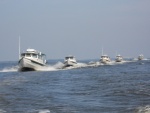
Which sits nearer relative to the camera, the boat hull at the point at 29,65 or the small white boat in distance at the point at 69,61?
the boat hull at the point at 29,65

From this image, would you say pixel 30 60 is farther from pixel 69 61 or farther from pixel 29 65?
pixel 69 61

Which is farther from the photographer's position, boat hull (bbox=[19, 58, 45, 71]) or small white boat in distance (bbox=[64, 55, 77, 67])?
small white boat in distance (bbox=[64, 55, 77, 67])

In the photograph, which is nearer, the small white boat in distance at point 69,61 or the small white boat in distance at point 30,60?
the small white boat in distance at point 30,60

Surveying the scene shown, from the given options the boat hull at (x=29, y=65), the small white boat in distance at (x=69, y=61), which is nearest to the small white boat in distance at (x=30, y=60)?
the boat hull at (x=29, y=65)

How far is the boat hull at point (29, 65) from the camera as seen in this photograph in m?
63.6

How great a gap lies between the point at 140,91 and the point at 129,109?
9131 mm

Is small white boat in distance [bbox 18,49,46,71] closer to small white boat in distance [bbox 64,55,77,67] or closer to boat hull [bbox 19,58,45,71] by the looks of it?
boat hull [bbox 19,58,45,71]

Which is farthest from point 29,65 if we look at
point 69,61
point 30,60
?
point 69,61

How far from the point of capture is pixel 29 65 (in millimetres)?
64875

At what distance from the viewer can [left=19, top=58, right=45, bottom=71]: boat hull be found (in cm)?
6364

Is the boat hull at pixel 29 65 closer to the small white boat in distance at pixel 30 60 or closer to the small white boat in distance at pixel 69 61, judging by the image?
the small white boat in distance at pixel 30 60

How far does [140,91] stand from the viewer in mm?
28688

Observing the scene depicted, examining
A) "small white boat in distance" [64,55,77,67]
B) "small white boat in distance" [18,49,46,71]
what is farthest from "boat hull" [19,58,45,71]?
"small white boat in distance" [64,55,77,67]

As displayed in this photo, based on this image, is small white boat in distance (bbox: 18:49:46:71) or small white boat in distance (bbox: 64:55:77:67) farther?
small white boat in distance (bbox: 64:55:77:67)
